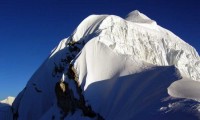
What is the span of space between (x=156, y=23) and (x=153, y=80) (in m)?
31.0

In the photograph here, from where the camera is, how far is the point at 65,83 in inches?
1741

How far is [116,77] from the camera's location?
3891 centimetres

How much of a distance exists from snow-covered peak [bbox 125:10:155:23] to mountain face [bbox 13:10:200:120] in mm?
140

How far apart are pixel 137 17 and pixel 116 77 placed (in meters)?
28.1

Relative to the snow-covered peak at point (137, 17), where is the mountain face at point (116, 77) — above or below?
below

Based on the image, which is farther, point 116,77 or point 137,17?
point 137,17

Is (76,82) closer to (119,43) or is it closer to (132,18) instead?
(119,43)

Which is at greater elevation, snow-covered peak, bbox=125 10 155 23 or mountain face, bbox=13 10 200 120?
snow-covered peak, bbox=125 10 155 23

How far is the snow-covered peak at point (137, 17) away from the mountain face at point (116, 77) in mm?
140

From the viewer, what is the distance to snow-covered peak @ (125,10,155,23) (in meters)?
62.2

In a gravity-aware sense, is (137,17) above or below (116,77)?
above

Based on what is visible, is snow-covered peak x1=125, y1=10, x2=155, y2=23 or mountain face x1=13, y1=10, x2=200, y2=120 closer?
mountain face x1=13, y1=10, x2=200, y2=120

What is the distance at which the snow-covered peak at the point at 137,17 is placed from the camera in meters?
62.2

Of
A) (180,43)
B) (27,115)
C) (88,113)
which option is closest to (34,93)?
(27,115)
